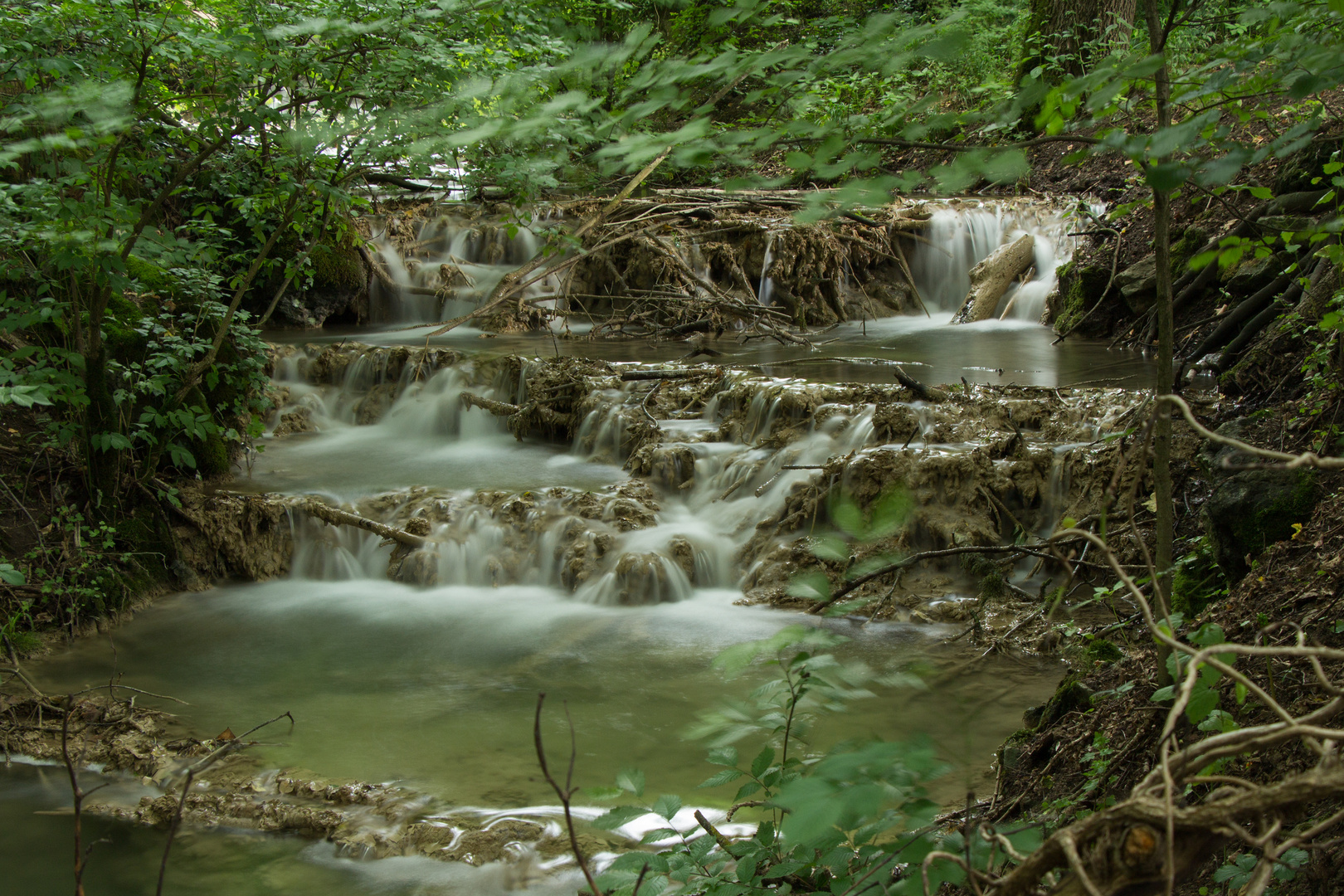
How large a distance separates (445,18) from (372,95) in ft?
1.93

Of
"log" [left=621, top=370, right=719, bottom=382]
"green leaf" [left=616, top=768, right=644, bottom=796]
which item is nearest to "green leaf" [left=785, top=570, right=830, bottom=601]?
"green leaf" [left=616, top=768, right=644, bottom=796]

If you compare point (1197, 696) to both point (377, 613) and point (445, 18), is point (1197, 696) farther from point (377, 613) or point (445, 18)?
point (377, 613)

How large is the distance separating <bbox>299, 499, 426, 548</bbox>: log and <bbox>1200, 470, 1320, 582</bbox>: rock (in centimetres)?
493

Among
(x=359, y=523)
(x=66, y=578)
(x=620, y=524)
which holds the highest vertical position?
(x=620, y=524)

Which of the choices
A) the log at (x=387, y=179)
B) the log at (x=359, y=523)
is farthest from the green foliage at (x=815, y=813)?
the log at (x=387, y=179)

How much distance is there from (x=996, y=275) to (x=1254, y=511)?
339 inches

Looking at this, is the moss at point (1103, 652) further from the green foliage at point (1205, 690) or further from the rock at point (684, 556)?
the rock at point (684, 556)

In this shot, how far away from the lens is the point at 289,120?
5617 mm

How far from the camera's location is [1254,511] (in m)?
3.59

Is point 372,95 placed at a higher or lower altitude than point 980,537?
higher

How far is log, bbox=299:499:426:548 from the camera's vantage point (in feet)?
21.5

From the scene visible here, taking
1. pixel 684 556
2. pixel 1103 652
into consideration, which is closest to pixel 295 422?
pixel 684 556

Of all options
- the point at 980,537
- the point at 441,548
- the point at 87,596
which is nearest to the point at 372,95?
the point at 441,548

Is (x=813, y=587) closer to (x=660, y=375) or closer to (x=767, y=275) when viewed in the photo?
(x=660, y=375)
